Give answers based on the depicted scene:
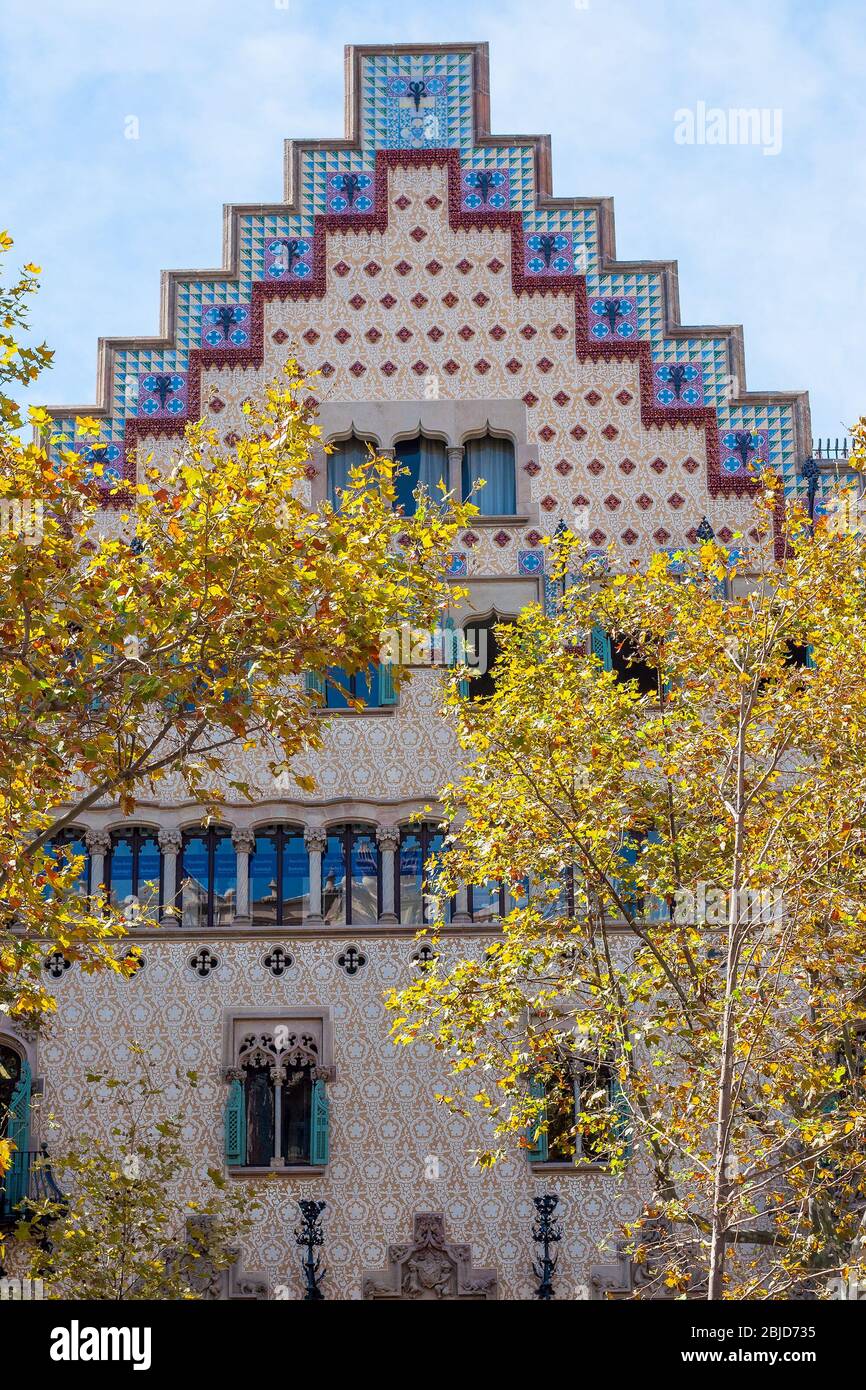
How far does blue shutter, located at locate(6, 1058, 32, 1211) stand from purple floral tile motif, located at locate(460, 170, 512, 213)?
39.6ft

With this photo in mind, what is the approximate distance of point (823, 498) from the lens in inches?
987

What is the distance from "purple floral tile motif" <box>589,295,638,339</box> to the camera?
2591 centimetres

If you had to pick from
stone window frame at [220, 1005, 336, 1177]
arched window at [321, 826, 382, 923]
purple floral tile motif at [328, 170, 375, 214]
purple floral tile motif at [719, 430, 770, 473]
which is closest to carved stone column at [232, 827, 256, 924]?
arched window at [321, 826, 382, 923]

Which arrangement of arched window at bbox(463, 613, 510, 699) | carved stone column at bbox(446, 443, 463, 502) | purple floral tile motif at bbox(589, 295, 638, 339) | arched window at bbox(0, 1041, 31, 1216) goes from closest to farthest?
arched window at bbox(0, 1041, 31, 1216)
arched window at bbox(463, 613, 510, 699)
carved stone column at bbox(446, 443, 463, 502)
purple floral tile motif at bbox(589, 295, 638, 339)

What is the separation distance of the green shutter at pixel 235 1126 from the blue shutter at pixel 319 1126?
0.78m

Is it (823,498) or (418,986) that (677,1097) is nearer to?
(418,986)

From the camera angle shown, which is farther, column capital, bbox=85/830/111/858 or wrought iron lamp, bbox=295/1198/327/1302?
column capital, bbox=85/830/111/858

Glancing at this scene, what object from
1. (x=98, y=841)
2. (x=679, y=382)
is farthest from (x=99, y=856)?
(x=679, y=382)

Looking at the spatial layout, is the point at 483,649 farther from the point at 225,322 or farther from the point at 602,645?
the point at 225,322

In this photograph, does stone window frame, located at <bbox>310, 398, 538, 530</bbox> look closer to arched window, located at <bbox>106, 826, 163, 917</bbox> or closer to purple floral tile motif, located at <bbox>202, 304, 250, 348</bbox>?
purple floral tile motif, located at <bbox>202, 304, 250, 348</bbox>

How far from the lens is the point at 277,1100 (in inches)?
917

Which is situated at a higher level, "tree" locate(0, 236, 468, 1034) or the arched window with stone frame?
"tree" locate(0, 236, 468, 1034)

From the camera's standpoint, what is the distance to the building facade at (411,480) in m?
22.9

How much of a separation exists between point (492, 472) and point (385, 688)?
125 inches
